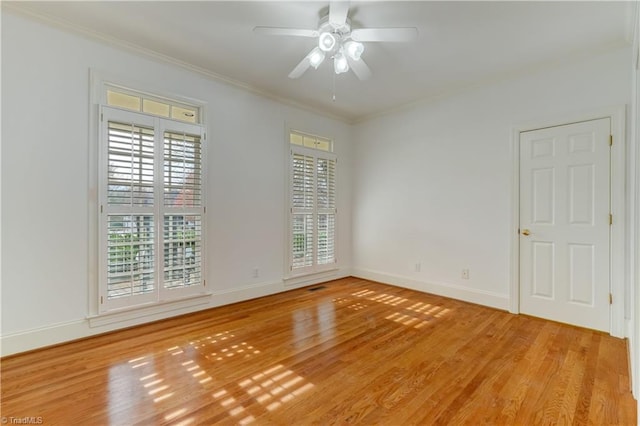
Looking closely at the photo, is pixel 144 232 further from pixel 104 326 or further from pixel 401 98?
pixel 401 98

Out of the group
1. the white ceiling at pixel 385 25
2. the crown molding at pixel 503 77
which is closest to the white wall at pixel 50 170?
the white ceiling at pixel 385 25

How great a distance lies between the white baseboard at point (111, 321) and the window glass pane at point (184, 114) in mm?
2041

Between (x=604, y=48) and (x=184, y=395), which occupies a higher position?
(x=604, y=48)

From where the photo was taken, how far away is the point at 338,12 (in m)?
2.12

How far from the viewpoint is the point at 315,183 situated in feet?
15.3

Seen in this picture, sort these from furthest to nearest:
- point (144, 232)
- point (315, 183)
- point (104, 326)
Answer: point (315, 183) < point (144, 232) < point (104, 326)

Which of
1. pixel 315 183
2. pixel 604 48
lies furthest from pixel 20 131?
pixel 604 48

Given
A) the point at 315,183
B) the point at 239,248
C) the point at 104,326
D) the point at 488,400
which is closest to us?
the point at 488,400

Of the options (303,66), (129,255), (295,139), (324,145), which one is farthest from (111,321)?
(324,145)

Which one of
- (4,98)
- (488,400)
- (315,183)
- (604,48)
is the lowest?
(488,400)

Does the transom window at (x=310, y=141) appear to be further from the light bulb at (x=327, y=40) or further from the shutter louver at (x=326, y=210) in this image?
the light bulb at (x=327, y=40)

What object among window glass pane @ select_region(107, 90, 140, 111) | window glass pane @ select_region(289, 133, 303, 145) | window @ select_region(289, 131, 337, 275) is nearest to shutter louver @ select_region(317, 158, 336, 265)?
window @ select_region(289, 131, 337, 275)

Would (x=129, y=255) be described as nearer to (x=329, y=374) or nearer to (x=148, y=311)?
(x=148, y=311)

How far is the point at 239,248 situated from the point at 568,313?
12.1 ft
